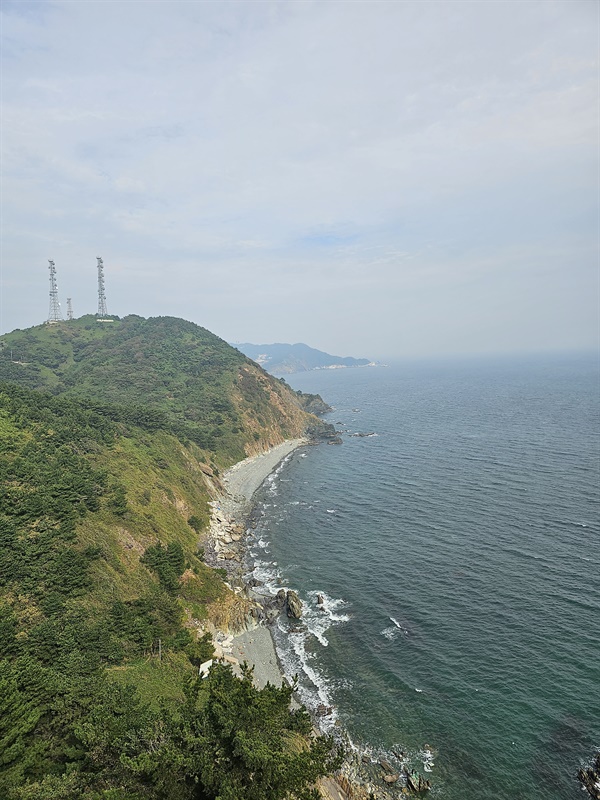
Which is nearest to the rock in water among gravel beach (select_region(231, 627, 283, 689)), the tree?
→ gravel beach (select_region(231, 627, 283, 689))

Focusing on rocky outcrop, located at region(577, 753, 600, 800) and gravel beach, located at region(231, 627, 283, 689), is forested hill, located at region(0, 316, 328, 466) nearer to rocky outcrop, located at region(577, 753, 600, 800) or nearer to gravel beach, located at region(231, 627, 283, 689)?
gravel beach, located at region(231, 627, 283, 689)

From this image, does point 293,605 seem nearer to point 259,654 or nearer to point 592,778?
point 259,654

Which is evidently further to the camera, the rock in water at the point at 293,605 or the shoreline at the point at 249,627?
the rock in water at the point at 293,605

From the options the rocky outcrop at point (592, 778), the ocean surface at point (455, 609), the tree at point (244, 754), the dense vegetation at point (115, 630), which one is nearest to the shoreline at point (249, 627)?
the ocean surface at point (455, 609)

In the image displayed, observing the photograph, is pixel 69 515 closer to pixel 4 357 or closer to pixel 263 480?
pixel 263 480

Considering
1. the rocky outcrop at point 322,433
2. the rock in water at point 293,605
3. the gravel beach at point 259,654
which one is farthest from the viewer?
the rocky outcrop at point 322,433

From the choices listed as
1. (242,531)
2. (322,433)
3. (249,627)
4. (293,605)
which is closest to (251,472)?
(242,531)

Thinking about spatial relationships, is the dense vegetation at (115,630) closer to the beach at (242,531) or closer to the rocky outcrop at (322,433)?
the beach at (242,531)
